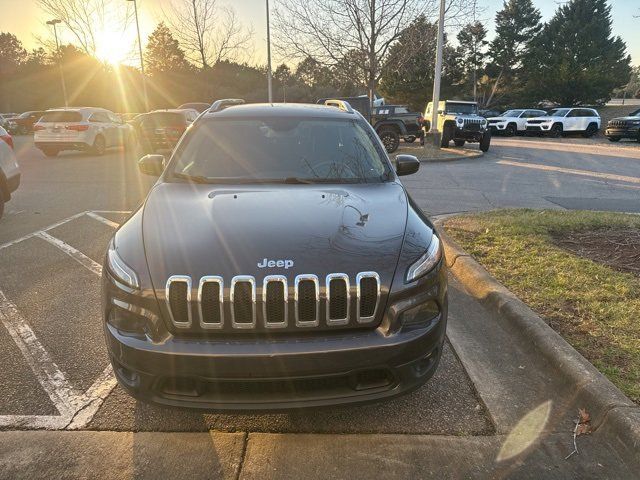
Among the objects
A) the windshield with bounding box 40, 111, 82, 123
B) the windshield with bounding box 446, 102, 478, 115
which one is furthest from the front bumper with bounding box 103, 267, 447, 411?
the windshield with bounding box 446, 102, 478, 115

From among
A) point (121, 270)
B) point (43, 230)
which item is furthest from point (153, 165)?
point (43, 230)

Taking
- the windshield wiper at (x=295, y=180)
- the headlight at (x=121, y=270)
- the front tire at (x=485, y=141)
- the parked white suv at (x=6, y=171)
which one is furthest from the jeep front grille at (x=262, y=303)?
the front tire at (x=485, y=141)

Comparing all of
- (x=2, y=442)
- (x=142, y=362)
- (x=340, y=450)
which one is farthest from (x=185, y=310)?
(x=2, y=442)

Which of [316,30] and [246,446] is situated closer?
[246,446]

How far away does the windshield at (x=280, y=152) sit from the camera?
3.53m

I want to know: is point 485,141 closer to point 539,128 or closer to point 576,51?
point 539,128

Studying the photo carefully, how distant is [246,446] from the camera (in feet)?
8.11

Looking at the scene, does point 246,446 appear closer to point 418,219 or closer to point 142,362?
point 142,362

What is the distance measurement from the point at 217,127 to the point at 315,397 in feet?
8.44

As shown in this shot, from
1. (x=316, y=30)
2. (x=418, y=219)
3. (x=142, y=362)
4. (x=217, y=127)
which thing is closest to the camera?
(x=142, y=362)

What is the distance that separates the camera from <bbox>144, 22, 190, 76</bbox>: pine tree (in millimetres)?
52219

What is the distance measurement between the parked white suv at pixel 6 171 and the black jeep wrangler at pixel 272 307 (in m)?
5.58

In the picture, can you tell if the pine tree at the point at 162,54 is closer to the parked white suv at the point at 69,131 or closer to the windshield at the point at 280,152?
the parked white suv at the point at 69,131

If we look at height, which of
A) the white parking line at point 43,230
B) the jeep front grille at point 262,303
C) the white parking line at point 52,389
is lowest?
the white parking line at point 43,230
